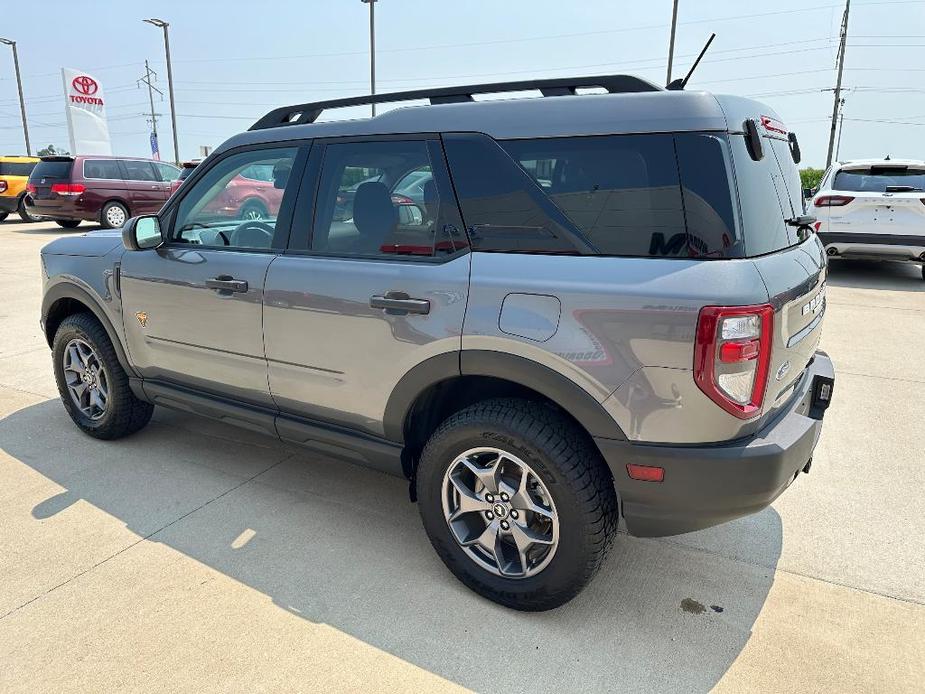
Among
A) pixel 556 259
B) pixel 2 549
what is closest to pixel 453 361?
pixel 556 259

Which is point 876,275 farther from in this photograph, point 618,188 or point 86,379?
point 86,379

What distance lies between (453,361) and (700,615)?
1334 mm

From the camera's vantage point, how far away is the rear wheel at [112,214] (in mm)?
14648

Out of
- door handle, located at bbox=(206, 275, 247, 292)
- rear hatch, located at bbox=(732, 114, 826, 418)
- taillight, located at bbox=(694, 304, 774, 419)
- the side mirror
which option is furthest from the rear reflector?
the side mirror

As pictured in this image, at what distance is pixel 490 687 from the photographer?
2074mm

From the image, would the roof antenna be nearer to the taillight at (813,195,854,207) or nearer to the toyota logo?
the taillight at (813,195,854,207)

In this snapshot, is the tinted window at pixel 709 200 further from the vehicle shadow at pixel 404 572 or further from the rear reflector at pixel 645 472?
the vehicle shadow at pixel 404 572

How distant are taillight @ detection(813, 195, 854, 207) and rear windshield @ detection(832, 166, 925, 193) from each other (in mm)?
188

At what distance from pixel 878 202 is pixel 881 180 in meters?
0.40

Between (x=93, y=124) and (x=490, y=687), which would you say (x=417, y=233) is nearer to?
(x=490, y=687)

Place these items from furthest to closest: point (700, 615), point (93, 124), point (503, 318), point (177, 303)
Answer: point (93, 124) < point (177, 303) < point (700, 615) < point (503, 318)

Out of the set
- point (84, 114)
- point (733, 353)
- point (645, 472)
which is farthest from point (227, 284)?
point (84, 114)

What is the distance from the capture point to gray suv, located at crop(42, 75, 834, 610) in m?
2.01

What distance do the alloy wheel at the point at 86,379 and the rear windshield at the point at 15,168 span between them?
57.6 feet
